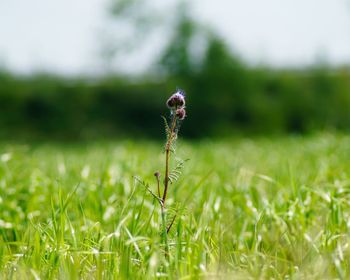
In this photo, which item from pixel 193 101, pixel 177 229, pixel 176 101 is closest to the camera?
pixel 176 101

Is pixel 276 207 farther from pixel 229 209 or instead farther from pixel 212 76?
pixel 212 76

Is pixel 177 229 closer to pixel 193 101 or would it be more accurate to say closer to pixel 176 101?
pixel 176 101

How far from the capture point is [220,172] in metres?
4.48

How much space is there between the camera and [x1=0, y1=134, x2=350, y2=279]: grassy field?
1.81 metres

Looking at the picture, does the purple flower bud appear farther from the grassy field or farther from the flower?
the grassy field

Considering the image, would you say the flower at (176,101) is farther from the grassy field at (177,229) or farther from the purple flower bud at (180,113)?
the grassy field at (177,229)

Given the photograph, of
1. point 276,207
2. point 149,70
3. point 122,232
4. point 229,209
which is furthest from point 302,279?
point 149,70

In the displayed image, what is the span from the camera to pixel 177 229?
2.04 m

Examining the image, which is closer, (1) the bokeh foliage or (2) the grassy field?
(2) the grassy field

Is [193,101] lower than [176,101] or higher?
higher

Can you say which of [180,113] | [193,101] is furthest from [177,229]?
[193,101]

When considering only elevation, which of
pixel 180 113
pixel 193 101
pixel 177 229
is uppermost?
pixel 193 101

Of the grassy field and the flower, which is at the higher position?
the flower

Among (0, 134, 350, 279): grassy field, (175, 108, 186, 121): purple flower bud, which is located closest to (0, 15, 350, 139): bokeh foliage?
(0, 134, 350, 279): grassy field
